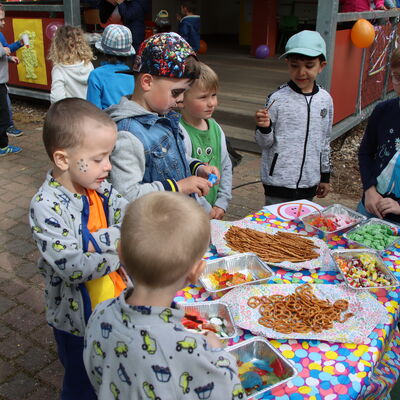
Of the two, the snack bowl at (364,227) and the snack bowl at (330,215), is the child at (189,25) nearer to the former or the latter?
the snack bowl at (330,215)

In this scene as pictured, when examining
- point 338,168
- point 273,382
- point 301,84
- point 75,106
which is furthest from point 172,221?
point 338,168

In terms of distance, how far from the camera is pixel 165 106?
241cm

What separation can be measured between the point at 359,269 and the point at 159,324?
133cm

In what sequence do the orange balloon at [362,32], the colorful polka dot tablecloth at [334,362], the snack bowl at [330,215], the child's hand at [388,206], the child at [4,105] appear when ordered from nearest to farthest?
1. the colorful polka dot tablecloth at [334,362]
2. the snack bowl at [330,215]
3. the child's hand at [388,206]
4. the orange balloon at [362,32]
5. the child at [4,105]

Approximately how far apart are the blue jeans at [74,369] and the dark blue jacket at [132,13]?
277 inches

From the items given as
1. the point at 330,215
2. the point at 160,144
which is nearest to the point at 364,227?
the point at 330,215

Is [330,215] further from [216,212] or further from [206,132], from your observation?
[206,132]

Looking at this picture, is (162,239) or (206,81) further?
(206,81)

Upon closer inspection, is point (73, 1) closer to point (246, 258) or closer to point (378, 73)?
point (378, 73)

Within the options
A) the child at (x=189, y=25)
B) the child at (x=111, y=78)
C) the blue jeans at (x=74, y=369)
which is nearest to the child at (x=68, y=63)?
the child at (x=111, y=78)

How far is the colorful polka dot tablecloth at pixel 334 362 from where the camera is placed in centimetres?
152

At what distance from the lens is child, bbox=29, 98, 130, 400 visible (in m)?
1.74

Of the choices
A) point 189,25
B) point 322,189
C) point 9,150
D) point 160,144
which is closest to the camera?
point 160,144

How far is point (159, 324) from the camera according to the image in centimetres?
121
